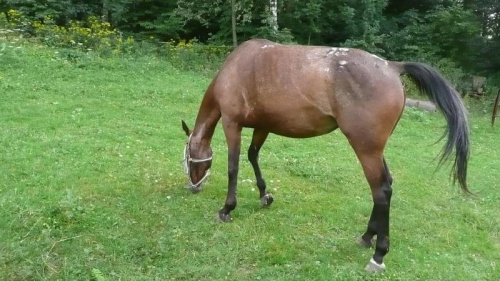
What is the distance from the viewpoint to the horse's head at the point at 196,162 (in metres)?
5.59

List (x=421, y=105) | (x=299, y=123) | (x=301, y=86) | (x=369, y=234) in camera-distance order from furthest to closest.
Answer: (x=421, y=105) < (x=369, y=234) < (x=299, y=123) < (x=301, y=86)

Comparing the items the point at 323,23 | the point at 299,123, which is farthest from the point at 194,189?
the point at 323,23

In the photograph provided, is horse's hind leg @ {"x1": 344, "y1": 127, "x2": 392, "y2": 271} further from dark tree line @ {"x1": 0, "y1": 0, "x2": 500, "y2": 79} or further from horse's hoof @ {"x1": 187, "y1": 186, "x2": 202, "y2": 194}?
dark tree line @ {"x1": 0, "y1": 0, "x2": 500, "y2": 79}

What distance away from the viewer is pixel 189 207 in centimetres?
548

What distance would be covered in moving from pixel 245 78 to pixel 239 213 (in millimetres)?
1469

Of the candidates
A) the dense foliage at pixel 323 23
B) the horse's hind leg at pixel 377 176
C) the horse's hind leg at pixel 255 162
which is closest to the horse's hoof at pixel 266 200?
the horse's hind leg at pixel 255 162

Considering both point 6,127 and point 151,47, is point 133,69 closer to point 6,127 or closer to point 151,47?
point 151,47

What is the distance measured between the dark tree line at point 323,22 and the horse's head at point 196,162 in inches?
405

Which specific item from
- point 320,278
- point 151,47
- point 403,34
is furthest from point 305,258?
point 403,34

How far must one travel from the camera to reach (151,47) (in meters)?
15.0

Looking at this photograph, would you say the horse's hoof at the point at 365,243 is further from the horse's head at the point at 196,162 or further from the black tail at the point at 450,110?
the horse's head at the point at 196,162

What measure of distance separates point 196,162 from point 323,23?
1277cm

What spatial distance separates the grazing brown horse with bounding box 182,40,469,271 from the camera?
13.8 feet

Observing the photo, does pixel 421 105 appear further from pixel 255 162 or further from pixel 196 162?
pixel 196 162
